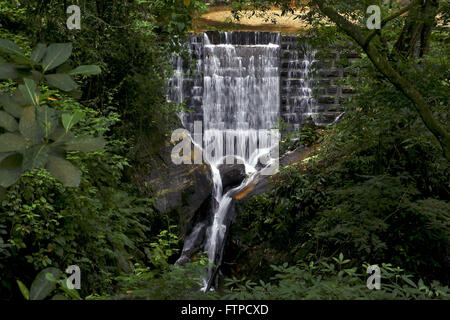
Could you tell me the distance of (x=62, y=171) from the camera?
126 cm

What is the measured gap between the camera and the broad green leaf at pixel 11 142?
1209mm

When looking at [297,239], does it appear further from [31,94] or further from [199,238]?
[31,94]

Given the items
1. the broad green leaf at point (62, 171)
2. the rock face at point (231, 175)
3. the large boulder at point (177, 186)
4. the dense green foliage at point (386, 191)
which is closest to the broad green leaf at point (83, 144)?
the broad green leaf at point (62, 171)

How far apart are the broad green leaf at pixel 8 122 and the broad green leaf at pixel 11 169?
9cm

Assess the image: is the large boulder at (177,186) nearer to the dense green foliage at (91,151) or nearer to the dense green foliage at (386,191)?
the dense green foliage at (91,151)

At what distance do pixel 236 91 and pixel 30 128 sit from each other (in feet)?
38.2

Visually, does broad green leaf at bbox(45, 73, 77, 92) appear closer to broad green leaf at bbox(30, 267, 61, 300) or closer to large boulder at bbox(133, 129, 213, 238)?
broad green leaf at bbox(30, 267, 61, 300)

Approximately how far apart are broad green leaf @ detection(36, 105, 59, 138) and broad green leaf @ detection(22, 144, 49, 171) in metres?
0.06

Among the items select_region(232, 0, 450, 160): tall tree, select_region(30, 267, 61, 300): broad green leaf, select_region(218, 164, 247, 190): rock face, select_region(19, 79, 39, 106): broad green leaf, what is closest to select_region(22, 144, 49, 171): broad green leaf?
select_region(19, 79, 39, 106): broad green leaf

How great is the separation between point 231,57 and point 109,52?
22.0 feet

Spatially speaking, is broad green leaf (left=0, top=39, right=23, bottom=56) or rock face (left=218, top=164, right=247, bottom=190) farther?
rock face (left=218, top=164, right=247, bottom=190)

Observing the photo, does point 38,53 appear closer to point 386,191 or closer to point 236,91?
point 386,191

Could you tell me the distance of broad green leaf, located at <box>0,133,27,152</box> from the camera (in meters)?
1.21

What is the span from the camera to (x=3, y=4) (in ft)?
19.7
